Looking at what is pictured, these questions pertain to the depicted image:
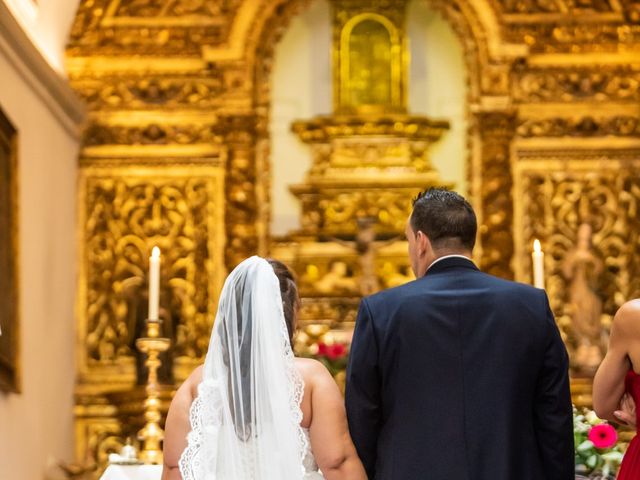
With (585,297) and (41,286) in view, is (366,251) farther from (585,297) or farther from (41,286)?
(41,286)

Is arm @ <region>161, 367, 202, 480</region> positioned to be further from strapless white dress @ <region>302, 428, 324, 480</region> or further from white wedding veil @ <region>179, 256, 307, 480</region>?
strapless white dress @ <region>302, 428, 324, 480</region>

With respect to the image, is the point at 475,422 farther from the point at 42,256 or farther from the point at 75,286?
the point at 75,286

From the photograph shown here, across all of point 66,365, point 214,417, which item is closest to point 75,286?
point 66,365

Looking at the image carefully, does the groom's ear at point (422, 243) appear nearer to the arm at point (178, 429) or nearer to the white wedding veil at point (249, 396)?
the white wedding veil at point (249, 396)

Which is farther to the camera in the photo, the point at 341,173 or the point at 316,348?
the point at 341,173

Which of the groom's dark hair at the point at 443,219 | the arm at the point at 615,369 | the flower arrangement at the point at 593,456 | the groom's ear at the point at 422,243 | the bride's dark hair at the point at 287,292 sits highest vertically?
the groom's dark hair at the point at 443,219

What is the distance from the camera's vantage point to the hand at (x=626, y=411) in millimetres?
4953

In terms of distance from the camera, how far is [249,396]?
5.29 metres

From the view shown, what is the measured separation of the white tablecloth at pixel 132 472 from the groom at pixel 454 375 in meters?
1.99

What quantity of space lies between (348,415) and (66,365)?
6.33 m

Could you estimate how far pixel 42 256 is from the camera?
34.7 ft

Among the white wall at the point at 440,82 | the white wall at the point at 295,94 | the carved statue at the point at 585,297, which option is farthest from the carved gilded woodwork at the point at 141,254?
the carved statue at the point at 585,297

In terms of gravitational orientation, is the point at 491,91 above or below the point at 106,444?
above

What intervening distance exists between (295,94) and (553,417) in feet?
23.4
